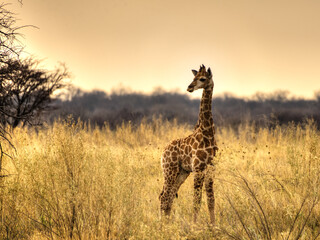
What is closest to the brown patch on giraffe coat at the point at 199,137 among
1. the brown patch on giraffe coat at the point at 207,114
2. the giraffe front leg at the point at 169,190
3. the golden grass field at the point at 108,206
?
the brown patch on giraffe coat at the point at 207,114

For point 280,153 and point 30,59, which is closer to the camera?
point 280,153

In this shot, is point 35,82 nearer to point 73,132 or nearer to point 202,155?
Result: point 73,132

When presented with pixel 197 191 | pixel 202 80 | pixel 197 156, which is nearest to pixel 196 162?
pixel 197 156

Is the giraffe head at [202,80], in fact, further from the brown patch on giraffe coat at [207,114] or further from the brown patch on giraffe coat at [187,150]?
the brown patch on giraffe coat at [187,150]

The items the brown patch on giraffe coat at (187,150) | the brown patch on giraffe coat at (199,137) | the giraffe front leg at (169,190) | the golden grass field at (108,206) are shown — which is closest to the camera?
the golden grass field at (108,206)

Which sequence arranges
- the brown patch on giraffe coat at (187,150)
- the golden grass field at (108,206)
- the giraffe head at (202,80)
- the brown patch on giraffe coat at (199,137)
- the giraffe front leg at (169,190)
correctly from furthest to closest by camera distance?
the giraffe front leg at (169,190), the brown patch on giraffe coat at (187,150), the brown patch on giraffe coat at (199,137), the giraffe head at (202,80), the golden grass field at (108,206)

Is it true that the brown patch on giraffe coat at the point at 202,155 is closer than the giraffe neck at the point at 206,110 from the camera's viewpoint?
Yes

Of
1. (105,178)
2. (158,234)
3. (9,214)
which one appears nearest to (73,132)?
(105,178)

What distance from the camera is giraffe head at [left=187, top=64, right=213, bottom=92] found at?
4703 millimetres

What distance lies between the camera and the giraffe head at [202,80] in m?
4.70

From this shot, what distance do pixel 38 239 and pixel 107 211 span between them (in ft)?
3.29

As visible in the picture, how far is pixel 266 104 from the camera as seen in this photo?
167 feet

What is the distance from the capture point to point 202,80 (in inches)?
187

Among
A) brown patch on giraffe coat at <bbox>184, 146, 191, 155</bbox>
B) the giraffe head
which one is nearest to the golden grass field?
brown patch on giraffe coat at <bbox>184, 146, 191, 155</bbox>
